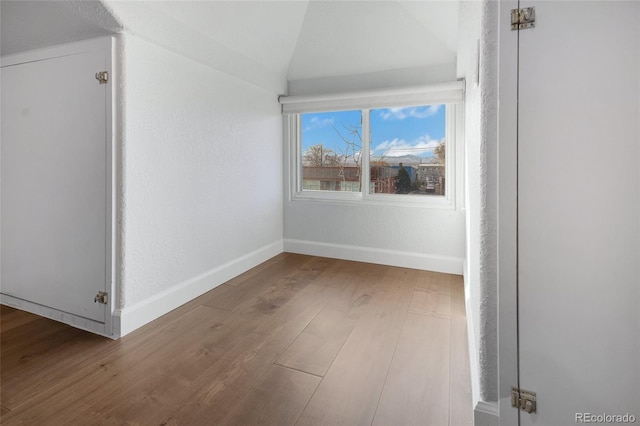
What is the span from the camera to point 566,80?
3.23 ft

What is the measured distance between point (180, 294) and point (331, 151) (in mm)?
2134

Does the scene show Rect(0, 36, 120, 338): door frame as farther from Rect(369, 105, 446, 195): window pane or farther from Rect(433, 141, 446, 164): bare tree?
Rect(433, 141, 446, 164): bare tree

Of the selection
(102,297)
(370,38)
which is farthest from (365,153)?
(102,297)

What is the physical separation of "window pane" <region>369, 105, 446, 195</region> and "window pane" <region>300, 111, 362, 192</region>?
0.19 m

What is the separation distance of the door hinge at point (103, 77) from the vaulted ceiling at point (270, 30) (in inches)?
9.1

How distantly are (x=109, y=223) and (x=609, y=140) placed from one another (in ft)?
7.66

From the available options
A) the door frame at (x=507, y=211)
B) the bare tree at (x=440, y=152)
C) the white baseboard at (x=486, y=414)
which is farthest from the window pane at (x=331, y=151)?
the white baseboard at (x=486, y=414)

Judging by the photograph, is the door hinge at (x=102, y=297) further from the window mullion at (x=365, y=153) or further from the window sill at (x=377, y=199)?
the window mullion at (x=365, y=153)

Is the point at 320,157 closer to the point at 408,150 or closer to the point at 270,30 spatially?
the point at 408,150

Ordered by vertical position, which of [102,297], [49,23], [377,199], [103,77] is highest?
[49,23]

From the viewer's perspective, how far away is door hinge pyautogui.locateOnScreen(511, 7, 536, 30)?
1003 mm

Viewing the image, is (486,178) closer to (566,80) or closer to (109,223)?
(566,80)

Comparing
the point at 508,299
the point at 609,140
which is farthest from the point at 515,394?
the point at 609,140

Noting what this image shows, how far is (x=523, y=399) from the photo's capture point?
107 cm
